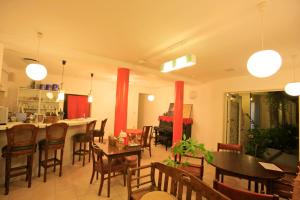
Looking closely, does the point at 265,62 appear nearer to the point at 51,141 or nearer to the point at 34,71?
the point at 34,71

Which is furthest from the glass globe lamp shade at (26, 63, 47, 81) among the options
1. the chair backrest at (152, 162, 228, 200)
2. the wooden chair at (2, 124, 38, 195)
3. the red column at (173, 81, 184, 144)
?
A: the red column at (173, 81, 184, 144)

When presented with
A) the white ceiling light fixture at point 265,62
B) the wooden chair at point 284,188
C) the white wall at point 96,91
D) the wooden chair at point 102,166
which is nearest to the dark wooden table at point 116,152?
the wooden chair at point 102,166

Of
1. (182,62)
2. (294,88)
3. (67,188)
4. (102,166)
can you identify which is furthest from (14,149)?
(294,88)

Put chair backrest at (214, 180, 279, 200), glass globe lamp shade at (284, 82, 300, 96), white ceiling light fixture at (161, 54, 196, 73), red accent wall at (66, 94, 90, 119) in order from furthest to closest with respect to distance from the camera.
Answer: red accent wall at (66, 94, 90, 119) → glass globe lamp shade at (284, 82, 300, 96) → white ceiling light fixture at (161, 54, 196, 73) → chair backrest at (214, 180, 279, 200)

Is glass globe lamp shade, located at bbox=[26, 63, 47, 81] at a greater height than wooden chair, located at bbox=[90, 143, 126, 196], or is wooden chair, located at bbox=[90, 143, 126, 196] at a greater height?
glass globe lamp shade, located at bbox=[26, 63, 47, 81]

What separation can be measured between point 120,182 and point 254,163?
244 cm

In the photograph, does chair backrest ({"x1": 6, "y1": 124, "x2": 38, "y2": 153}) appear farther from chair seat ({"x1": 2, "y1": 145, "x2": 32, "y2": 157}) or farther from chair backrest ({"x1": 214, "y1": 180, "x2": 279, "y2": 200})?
chair backrest ({"x1": 214, "y1": 180, "x2": 279, "y2": 200})

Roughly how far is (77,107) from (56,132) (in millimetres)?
3388

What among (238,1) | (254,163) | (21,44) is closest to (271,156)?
(254,163)

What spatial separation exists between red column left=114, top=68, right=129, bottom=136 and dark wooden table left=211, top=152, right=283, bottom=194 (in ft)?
7.49

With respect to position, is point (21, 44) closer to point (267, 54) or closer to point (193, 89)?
point (267, 54)

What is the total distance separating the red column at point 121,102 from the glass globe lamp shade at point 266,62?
9.57 ft

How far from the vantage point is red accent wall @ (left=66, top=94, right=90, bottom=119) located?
239 inches

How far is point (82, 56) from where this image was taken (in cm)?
338
